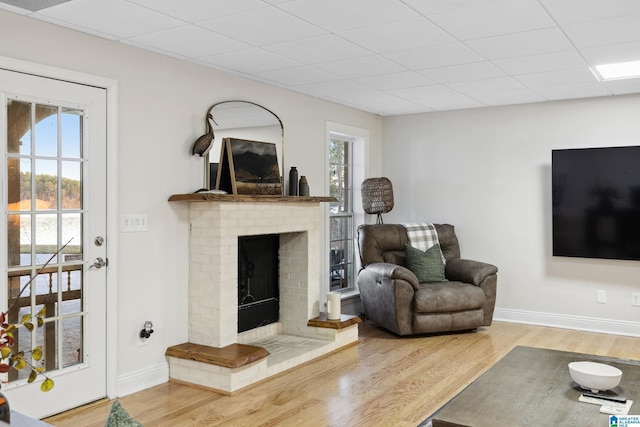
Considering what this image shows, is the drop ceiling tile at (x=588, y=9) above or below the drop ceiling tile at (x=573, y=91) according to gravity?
below

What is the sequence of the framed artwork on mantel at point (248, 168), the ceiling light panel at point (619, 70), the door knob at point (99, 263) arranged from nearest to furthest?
1. the door knob at point (99, 263)
2. the ceiling light panel at point (619, 70)
3. the framed artwork on mantel at point (248, 168)

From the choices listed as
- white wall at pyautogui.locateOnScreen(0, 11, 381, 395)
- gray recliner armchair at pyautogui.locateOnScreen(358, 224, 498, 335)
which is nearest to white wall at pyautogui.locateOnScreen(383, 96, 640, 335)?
gray recliner armchair at pyautogui.locateOnScreen(358, 224, 498, 335)

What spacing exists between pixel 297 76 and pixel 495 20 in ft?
6.07

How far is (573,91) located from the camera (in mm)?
5137

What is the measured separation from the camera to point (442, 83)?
481 centimetres

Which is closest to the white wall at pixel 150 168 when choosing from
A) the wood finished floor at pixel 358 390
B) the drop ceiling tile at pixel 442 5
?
the wood finished floor at pixel 358 390

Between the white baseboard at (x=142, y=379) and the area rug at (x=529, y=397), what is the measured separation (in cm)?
192

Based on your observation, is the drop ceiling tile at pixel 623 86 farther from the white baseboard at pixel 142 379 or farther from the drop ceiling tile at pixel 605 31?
the white baseboard at pixel 142 379

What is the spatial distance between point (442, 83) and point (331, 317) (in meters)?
2.26

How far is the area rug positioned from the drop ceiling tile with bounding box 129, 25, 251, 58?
8.20ft

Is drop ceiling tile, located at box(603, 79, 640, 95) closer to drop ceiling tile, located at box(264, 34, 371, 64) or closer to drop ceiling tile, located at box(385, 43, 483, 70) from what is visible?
drop ceiling tile, located at box(385, 43, 483, 70)

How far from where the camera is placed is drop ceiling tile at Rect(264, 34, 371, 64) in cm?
355

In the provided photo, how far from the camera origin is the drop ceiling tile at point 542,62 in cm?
390

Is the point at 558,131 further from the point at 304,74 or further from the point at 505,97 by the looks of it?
the point at 304,74
